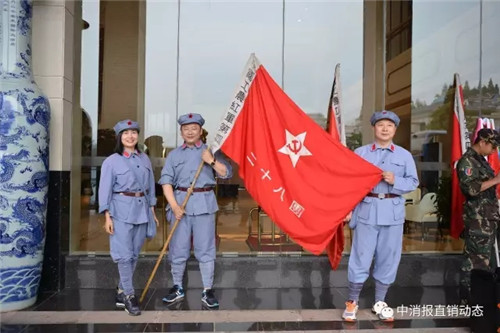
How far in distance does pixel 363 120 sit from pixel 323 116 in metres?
0.63

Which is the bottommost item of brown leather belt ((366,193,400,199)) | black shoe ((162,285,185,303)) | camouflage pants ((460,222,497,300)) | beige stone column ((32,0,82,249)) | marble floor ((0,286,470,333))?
marble floor ((0,286,470,333))

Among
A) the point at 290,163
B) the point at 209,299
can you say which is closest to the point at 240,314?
the point at 209,299

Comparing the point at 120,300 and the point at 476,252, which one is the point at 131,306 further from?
the point at 476,252

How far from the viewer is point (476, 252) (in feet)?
12.7

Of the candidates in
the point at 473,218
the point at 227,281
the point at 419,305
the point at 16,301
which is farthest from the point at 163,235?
the point at 473,218

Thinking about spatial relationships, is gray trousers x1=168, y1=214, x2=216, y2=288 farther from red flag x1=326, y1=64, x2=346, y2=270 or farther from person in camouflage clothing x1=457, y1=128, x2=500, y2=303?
person in camouflage clothing x1=457, y1=128, x2=500, y2=303

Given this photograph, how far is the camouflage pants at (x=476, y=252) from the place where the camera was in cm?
383

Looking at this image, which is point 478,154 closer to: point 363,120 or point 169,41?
point 363,120

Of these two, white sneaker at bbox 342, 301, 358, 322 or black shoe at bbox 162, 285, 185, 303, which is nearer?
white sneaker at bbox 342, 301, 358, 322

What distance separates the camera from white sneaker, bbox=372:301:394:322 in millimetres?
3533

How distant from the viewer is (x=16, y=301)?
3744 mm

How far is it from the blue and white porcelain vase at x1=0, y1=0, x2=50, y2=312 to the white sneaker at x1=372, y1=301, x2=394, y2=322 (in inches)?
120

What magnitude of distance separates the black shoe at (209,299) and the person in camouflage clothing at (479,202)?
7.55 ft

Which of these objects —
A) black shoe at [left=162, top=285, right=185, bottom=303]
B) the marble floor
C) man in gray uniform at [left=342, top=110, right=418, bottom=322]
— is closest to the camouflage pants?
the marble floor
